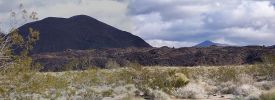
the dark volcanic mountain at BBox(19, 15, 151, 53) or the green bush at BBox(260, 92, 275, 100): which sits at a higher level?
the dark volcanic mountain at BBox(19, 15, 151, 53)

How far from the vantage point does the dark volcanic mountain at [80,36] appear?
159 metres

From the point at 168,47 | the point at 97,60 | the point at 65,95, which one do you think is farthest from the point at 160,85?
the point at 168,47

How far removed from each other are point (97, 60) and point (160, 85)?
71502 millimetres

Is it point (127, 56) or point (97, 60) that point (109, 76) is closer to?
point (97, 60)

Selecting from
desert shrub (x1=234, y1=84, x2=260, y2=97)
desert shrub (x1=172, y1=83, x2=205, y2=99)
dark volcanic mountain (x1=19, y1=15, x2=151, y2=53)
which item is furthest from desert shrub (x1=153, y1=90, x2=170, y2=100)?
dark volcanic mountain (x1=19, y1=15, x2=151, y2=53)

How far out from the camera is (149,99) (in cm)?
2773

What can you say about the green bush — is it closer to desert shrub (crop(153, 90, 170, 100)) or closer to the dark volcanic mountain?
desert shrub (crop(153, 90, 170, 100))

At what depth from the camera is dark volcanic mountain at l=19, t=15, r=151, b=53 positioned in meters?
159

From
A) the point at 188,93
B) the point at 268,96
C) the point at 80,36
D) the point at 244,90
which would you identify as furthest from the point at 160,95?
the point at 80,36

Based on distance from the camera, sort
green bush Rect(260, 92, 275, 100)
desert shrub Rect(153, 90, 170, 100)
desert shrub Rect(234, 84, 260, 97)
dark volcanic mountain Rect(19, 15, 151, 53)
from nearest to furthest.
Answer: green bush Rect(260, 92, 275, 100), desert shrub Rect(153, 90, 170, 100), desert shrub Rect(234, 84, 260, 97), dark volcanic mountain Rect(19, 15, 151, 53)

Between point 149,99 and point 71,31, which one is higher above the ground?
point 71,31

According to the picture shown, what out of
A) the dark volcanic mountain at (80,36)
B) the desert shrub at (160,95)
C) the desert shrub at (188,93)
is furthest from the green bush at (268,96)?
the dark volcanic mountain at (80,36)

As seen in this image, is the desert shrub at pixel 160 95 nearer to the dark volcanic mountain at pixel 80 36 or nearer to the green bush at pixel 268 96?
the green bush at pixel 268 96

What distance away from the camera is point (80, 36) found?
550 feet
